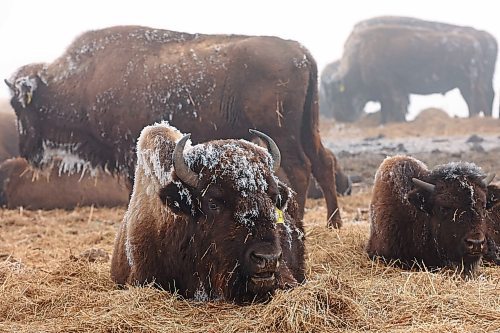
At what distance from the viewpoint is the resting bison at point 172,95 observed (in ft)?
27.6

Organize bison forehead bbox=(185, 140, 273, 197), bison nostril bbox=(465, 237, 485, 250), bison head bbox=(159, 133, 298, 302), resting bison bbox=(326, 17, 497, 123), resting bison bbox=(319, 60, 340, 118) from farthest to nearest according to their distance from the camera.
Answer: resting bison bbox=(319, 60, 340, 118) → resting bison bbox=(326, 17, 497, 123) → bison nostril bbox=(465, 237, 485, 250) → bison forehead bbox=(185, 140, 273, 197) → bison head bbox=(159, 133, 298, 302)

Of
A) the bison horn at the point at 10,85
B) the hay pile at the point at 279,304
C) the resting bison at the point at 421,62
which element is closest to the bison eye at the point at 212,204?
the hay pile at the point at 279,304

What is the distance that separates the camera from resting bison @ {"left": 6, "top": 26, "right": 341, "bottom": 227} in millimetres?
8414

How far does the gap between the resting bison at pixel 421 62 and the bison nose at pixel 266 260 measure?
80.1 feet

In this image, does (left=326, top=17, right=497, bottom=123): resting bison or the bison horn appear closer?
the bison horn

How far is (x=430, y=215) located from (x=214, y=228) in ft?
8.74

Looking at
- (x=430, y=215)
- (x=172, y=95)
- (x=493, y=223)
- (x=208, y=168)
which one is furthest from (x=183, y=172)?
(x=172, y=95)

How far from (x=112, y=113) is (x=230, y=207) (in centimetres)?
525

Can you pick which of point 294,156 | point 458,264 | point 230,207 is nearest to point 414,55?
point 294,156

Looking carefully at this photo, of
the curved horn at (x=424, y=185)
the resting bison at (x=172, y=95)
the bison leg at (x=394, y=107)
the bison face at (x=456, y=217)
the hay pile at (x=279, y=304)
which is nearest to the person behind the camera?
the hay pile at (x=279, y=304)

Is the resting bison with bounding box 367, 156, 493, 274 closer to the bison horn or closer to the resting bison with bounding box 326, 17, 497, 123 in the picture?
the bison horn

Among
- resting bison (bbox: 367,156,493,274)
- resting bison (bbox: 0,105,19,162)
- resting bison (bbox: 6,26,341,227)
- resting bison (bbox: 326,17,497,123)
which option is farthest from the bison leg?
resting bison (bbox: 367,156,493,274)

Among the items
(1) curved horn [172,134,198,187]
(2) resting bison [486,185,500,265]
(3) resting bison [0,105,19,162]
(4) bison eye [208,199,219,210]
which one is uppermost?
(1) curved horn [172,134,198,187]

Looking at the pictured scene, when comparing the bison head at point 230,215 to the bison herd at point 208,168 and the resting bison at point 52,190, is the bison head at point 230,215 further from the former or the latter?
the resting bison at point 52,190
